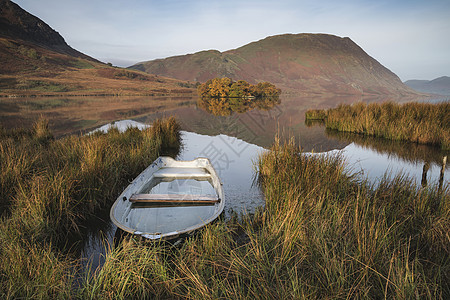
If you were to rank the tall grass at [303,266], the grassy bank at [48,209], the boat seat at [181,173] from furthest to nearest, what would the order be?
1. the boat seat at [181,173]
2. the grassy bank at [48,209]
3. the tall grass at [303,266]

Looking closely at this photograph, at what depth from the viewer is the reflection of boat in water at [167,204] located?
3.50 meters

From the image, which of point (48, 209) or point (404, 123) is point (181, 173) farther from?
point (404, 123)

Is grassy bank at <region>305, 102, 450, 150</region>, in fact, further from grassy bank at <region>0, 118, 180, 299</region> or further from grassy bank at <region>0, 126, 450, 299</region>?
grassy bank at <region>0, 118, 180, 299</region>

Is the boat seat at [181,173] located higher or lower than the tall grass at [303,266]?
lower

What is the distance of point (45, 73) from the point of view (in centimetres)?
7856

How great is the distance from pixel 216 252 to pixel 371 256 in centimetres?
165

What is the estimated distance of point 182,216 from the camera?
13.2ft

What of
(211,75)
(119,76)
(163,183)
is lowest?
(163,183)

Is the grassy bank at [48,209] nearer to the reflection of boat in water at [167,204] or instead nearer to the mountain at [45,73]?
the reflection of boat in water at [167,204]

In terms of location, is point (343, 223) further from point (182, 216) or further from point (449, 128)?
point (449, 128)

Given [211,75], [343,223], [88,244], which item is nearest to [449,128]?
[343,223]

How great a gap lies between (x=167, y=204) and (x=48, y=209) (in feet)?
6.18

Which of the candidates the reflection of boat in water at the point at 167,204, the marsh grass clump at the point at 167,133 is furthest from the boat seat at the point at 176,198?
the marsh grass clump at the point at 167,133

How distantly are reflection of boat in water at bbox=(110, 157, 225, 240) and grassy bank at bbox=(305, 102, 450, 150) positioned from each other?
33.5ft
